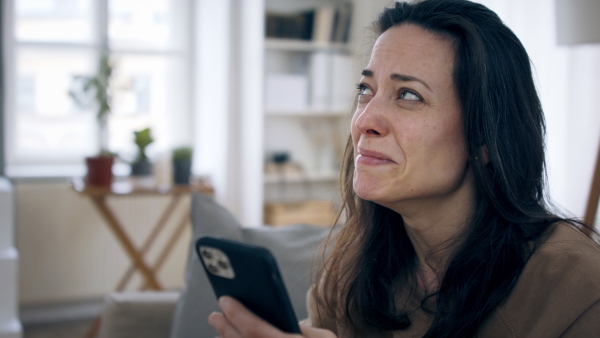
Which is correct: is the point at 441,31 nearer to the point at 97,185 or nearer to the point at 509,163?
the point at 509,163

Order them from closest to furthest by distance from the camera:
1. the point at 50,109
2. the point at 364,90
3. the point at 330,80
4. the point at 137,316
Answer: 1. the point at 364,90
2. the point at 137,316
3. the point at 330,80
4. the point at 50,109

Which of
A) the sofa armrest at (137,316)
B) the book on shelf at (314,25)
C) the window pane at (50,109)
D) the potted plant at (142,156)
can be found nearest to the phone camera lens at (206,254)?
the sofa armrest at (137,316)

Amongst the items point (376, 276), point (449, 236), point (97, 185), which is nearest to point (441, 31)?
point (449, 236)

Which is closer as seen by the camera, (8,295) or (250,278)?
(250,278)

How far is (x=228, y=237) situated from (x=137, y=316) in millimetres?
372

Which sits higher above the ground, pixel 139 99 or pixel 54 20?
pixel 54 20

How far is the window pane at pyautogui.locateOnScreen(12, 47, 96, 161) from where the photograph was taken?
A: 152 inches

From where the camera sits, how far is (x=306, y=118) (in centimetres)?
406

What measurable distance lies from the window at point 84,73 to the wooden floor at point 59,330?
89 centimetres

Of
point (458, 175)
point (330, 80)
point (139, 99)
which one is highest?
point (330, 80)

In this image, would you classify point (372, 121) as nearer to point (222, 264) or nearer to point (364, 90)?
point (364, 90)

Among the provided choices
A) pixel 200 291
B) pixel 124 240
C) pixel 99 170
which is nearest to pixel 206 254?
pixel 200 291

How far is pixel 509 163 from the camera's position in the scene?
112cm

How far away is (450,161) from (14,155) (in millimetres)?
3367
